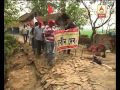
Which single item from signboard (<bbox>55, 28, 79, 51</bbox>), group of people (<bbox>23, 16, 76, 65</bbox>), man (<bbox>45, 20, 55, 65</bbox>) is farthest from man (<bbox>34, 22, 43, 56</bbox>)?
signboard (<bbox>55, 28, 79, 51</bbox>)

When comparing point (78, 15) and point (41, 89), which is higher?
point (78, 15)

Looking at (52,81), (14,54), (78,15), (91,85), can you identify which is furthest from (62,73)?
(78,15)

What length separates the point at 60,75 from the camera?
7.92 metres

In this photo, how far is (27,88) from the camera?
29.0ft

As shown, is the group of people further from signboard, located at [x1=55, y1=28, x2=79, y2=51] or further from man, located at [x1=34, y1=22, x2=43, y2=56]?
signboard, located at [x1=55, y1=28, x2=79, y2=51]

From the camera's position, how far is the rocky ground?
714 cm

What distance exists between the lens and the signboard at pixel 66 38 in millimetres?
8594

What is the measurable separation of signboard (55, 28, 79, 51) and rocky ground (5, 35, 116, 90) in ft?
1.52

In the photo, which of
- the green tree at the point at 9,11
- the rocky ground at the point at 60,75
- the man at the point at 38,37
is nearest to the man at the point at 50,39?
the rocky ground at the point at 60,75

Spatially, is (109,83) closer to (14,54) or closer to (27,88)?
(27,88)

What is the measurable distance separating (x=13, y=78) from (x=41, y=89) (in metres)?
2.07

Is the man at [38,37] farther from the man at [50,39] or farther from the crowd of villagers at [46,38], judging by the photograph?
the man at [50,39]

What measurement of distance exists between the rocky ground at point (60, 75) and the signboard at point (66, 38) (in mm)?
462
